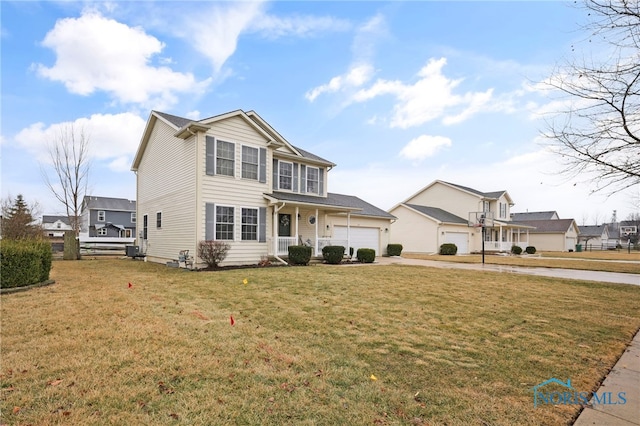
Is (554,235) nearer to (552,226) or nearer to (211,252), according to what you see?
(552,226)

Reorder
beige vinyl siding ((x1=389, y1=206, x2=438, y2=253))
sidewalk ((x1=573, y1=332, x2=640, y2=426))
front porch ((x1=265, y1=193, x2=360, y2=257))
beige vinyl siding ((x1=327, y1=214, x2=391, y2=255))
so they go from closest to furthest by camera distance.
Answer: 1. sidewalk ((x1=573, y1=332, x2=640, y2=426))
2. front porch ((x1=265, y1=193, x2=360, y2=257))
3. beige vinyl siding ((x1=327, y1=214, x2=391, y2=255))
4. beige vinyl siding ((x1=389, y1=206, x2=438, y2=253))

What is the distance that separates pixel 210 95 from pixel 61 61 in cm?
673

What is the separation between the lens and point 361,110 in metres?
19.0

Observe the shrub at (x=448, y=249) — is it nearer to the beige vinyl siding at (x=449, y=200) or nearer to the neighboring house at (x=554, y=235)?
the beige vinyl siding at (x=449, y=200)

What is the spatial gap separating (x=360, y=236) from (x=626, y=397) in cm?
1878

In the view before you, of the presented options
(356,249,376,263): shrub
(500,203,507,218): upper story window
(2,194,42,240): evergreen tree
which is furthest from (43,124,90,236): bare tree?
(500,203,507,218): upper story window

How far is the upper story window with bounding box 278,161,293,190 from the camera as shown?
57.0ft

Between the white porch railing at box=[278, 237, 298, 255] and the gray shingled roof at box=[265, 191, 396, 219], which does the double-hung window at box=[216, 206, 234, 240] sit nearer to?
the gray shingled roof at box=[265, 191, 396, 219]

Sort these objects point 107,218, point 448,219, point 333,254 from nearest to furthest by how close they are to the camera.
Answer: point 333,254 < point 448,219 < point 107,218

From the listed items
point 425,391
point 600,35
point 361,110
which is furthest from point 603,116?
point 361,110

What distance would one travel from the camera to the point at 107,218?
44.2 metres

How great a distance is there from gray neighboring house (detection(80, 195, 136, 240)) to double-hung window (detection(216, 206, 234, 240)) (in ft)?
122

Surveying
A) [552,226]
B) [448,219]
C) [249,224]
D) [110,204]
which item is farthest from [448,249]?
[110,204]

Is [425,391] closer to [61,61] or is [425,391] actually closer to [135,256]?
[61,61]
